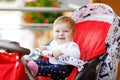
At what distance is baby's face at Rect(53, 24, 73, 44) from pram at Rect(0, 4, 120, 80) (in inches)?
8.2

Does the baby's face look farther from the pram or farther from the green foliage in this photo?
the green foliage

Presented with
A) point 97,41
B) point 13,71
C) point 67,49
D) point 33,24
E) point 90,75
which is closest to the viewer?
point 13,71

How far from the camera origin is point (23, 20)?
18.7ft

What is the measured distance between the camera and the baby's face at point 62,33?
2.72 m

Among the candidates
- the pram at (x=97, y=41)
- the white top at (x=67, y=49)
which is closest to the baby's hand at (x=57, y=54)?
the white top at (x=67, y=49)

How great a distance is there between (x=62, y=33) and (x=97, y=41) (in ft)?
1.02

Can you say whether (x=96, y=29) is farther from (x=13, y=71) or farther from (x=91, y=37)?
(x=13, y=71)

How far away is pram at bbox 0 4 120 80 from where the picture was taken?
2635 millimetres

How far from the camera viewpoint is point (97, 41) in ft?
9.49

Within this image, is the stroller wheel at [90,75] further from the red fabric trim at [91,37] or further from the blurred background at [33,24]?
the blurred background at [33,24]

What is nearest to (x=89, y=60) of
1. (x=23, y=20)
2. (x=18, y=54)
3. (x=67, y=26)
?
(x=67, y=26)

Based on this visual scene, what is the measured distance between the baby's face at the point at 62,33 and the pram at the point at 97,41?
21cm

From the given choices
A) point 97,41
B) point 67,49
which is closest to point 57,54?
point 67,49

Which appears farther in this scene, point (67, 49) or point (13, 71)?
point (67, 49)
